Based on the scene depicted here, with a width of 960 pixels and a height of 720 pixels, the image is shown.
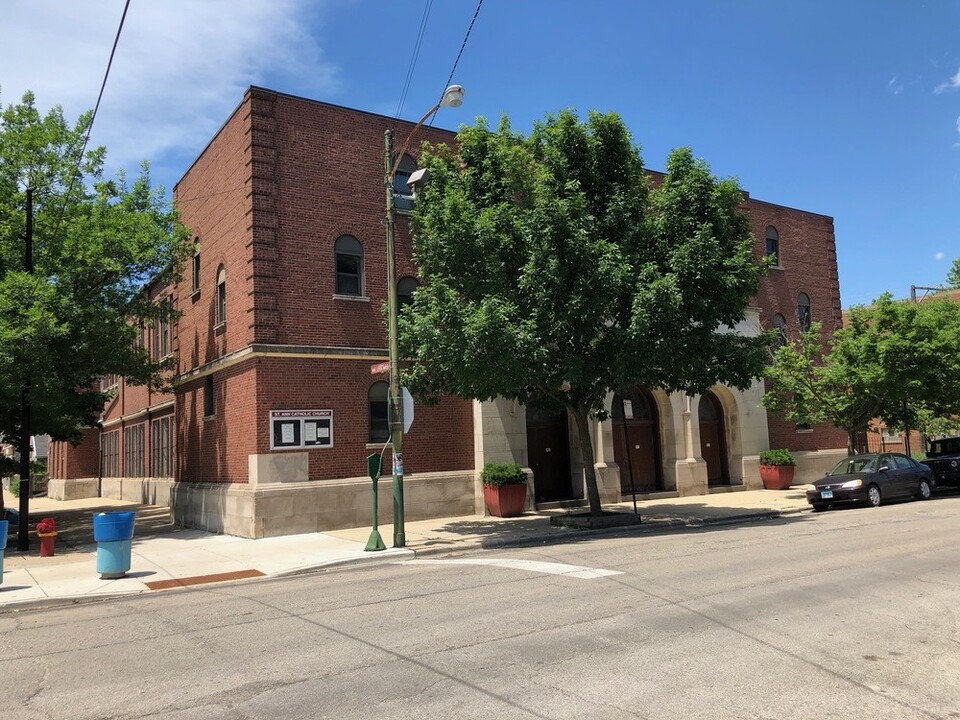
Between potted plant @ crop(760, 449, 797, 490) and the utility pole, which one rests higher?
the utility pole

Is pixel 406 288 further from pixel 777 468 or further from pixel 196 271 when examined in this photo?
pixel 777 468

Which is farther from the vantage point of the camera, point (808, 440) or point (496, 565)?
point (808, 440)

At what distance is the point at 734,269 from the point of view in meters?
15.8

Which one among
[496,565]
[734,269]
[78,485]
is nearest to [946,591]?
[496,565]

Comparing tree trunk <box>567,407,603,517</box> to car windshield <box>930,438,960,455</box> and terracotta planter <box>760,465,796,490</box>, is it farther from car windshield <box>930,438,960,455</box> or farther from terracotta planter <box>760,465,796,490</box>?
car windshield <box>930,438,960,455</box>

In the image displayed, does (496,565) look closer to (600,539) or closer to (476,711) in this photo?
(600,539)

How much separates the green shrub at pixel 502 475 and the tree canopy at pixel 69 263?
9.10m

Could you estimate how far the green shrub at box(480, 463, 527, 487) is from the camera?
19141 millimetres

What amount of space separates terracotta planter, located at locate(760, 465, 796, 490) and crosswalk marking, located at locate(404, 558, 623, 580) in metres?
16.7

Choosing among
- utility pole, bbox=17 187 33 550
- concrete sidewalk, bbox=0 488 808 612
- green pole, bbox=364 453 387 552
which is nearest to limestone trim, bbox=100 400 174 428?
concrete sidewalk, bbox=0 488 808 612

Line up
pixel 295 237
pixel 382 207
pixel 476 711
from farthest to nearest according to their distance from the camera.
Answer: pixel 382 207 → pixel 295 237 → pixel 476 711

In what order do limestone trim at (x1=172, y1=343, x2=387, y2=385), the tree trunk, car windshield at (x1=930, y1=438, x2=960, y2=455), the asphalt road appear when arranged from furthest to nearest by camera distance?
1. car windshield at (x1=930, y1=438, x2=960, y2=455)
2. limestone trim at (x1=172, y1=343, x2=387, y2=385)
3. the tree trunk
4. the asphalt road

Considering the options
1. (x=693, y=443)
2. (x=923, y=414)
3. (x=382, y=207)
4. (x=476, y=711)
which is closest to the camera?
(x=476, y=711)

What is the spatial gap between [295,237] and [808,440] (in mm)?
20773
